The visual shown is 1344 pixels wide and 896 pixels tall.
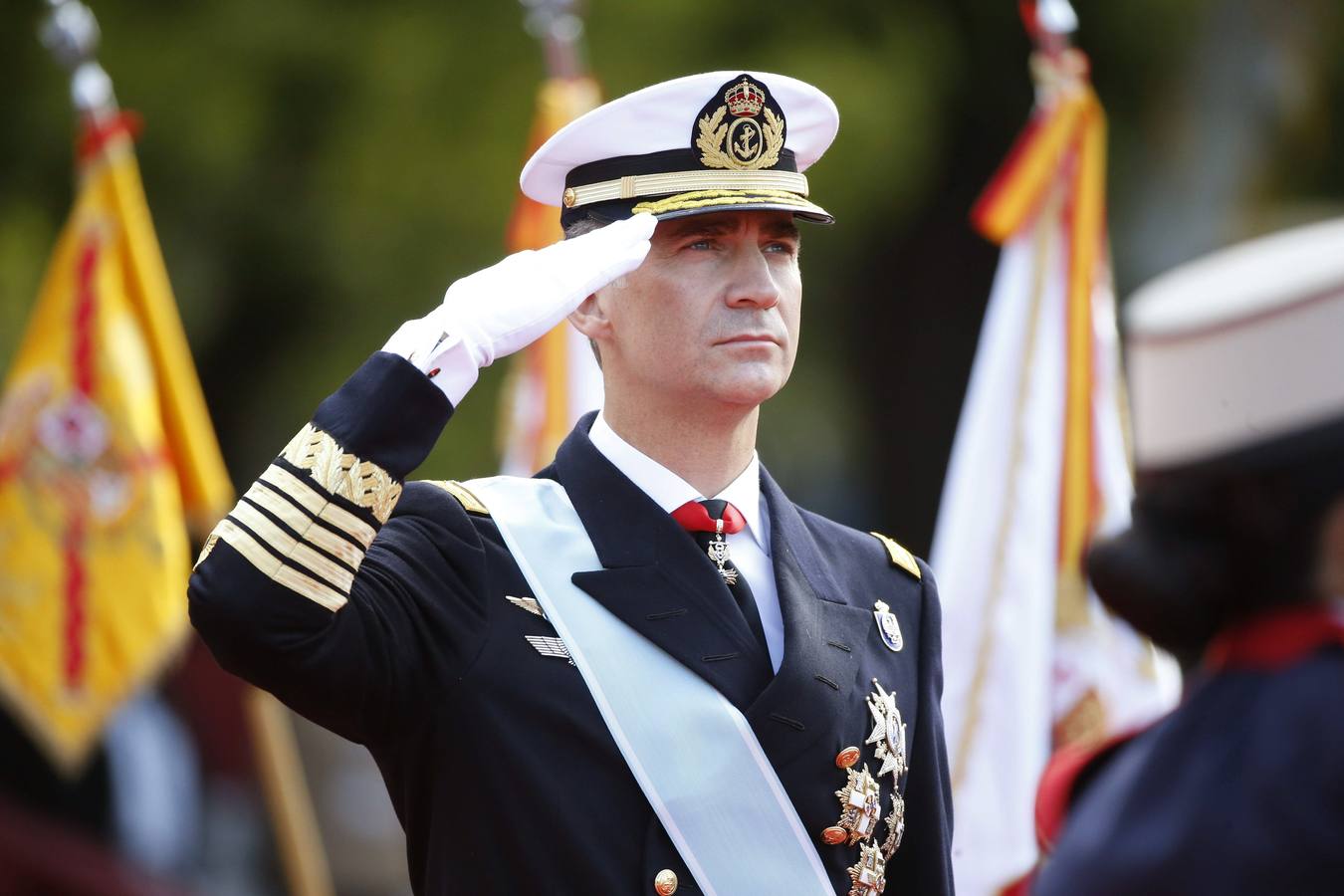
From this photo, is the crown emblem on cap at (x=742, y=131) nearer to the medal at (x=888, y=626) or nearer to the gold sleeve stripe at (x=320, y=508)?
the medal at (x=888, y=626)

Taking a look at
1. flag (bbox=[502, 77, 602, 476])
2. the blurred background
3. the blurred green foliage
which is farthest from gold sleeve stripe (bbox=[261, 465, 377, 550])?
the blurred green foliage

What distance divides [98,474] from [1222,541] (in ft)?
16.2

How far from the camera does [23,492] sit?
21.0ft

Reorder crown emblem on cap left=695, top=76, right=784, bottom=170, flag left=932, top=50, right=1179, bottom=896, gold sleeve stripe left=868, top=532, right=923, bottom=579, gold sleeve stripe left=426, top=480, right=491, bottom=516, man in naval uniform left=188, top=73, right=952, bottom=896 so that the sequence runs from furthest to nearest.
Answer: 1. flag left=932, top=50, right=1179, bottom=896
2. gold sleeve stripe left=868, top=532, right=923, bottom=579
3. crown emblem on cap left=695, top=76, right=784, bottom=170
4. gold sleeve stripe left=426, top=480, right=491, bottom=516
5. man in naval uniform left=188, top=73, right=952, bottom=896

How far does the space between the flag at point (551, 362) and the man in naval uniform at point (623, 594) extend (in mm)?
2646

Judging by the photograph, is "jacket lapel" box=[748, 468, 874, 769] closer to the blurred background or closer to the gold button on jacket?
the gold button on jacket

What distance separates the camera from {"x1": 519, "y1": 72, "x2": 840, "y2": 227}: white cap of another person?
307 cm

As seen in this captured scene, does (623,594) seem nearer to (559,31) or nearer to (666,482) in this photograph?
(666,482)

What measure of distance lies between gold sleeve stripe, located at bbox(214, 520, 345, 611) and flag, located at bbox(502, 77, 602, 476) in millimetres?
3199

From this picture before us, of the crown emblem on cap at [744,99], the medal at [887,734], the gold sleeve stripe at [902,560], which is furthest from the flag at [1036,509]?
the crown emblem on cap at [744,99]

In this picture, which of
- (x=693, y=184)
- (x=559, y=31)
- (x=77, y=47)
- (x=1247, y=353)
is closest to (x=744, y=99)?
(x=693, y=184)

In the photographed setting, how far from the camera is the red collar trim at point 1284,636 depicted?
1841 mm

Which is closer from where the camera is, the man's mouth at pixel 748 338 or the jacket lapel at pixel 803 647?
the jacket lapel at pixel 803 647

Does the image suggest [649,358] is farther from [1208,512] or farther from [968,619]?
[968,619]
